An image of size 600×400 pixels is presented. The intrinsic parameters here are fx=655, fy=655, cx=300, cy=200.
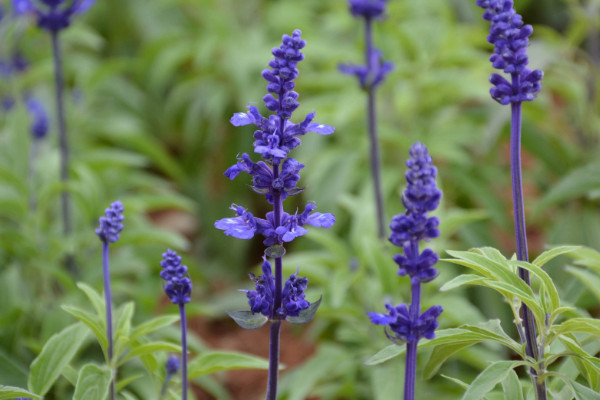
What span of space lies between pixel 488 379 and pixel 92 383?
85 cm

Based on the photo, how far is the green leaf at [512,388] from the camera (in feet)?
4.43

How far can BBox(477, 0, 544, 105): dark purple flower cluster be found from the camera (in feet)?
4.07

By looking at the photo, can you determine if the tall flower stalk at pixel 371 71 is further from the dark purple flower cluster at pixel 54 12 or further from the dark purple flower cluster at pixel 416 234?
the dark purple flower cluster at pixel 416 234

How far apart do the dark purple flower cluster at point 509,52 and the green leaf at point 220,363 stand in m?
0.84

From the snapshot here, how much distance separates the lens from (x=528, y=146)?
3213mm

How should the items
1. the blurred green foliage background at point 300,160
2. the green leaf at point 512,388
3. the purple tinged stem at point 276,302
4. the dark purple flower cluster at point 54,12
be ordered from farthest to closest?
the blurred green foliage background at point 300,160
the dark purple flower cluster at point 54,12
the green leaf at point 512,388
the purple tinged stem at point 276,302

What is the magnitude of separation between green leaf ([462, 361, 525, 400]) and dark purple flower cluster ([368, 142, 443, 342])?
20cm

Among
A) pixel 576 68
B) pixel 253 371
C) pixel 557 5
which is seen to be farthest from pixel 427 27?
pixel 557 5

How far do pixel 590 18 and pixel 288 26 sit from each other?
1834 millimetres

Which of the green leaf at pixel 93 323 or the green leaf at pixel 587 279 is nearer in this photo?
the green leaf at pixel 93 323

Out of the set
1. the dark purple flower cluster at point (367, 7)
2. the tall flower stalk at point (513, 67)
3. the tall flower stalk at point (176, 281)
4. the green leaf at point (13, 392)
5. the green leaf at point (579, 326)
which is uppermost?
the dark purple flower cluster at point (367, 7)

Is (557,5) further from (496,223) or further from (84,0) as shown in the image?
(84,0)

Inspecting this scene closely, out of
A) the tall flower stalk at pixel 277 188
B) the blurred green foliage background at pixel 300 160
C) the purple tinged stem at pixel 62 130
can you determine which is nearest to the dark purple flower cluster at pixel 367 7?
the blurred green foliage background at pixel 300 160

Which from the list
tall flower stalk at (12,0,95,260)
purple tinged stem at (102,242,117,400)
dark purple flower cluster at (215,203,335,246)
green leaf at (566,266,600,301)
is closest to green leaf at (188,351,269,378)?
purple tinged stem at (102,242,117,400)
